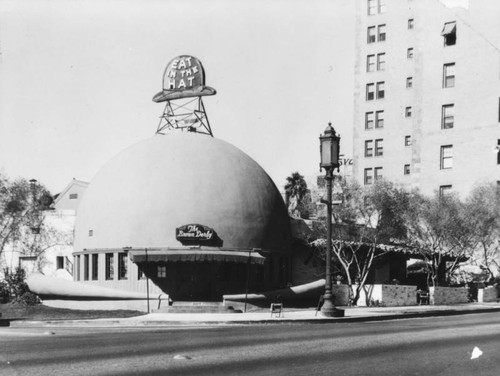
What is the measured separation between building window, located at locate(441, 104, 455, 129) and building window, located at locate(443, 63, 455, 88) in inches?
78.5

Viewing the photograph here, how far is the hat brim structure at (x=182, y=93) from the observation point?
1961 inches

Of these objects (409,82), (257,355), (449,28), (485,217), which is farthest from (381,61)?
(257,355)

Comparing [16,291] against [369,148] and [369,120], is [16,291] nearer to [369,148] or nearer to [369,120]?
[369,148]

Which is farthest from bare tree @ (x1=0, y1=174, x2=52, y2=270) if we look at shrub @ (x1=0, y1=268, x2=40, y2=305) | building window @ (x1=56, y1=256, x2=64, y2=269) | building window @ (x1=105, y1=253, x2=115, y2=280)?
building window @ (x1=105, y1=253, x2=115, y2=280)

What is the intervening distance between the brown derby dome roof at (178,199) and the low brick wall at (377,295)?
14.8 feet

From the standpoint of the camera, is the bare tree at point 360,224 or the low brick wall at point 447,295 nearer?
the bare tree at point 360,224

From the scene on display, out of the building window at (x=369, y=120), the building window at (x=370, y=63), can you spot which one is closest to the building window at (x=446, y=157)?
the building window at (x=369, y=120)

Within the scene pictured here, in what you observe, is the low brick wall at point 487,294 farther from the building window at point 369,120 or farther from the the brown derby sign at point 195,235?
the building window at point 369,120

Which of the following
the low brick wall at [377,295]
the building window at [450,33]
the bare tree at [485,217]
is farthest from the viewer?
the building window at [450,33]

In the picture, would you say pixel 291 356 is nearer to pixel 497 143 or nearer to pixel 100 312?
pixel 100 312

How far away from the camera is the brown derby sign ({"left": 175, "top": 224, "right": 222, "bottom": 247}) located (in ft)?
141

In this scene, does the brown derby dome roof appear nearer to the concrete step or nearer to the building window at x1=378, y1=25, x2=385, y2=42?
the concrete step

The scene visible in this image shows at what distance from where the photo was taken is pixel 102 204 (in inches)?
1812

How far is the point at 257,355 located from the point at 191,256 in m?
→ 26.3
